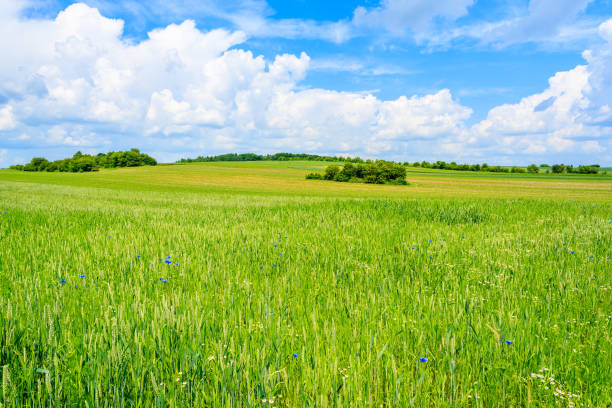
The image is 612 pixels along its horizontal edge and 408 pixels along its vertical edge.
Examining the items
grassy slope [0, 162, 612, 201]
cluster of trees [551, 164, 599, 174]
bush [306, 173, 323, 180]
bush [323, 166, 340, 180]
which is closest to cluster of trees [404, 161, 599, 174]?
cluster of trees [551, 164, 599, 174]

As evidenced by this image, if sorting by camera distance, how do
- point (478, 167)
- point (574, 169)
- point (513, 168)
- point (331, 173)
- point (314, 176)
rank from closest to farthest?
point (314, 176)
point (331, 173)
point (574, 169)
point (513, 168)
point (478, 167)

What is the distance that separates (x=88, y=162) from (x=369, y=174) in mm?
98712

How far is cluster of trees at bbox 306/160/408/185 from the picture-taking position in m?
85.1

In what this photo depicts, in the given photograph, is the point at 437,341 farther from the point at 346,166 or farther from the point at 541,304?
the point at 346,166

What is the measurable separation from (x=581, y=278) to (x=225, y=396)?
506 centimetres

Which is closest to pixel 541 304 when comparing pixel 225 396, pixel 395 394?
pixel 395 394

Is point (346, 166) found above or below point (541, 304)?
above

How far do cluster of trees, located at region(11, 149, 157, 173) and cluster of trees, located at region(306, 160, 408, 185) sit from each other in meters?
84.2

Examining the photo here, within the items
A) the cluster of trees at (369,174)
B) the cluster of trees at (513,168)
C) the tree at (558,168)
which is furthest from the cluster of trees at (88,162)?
the tree at (558,168)

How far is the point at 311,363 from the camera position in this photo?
2.30m

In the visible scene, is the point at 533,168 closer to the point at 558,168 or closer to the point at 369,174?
the point at 558,168

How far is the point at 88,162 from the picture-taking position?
4505 inches

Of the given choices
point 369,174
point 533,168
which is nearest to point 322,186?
point 369,174

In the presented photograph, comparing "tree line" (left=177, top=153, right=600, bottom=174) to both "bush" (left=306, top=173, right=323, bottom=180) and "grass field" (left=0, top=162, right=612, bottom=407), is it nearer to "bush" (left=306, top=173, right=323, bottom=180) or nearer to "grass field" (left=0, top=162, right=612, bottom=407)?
"bush" (left=306, top=173, right=323, bottom=180)
